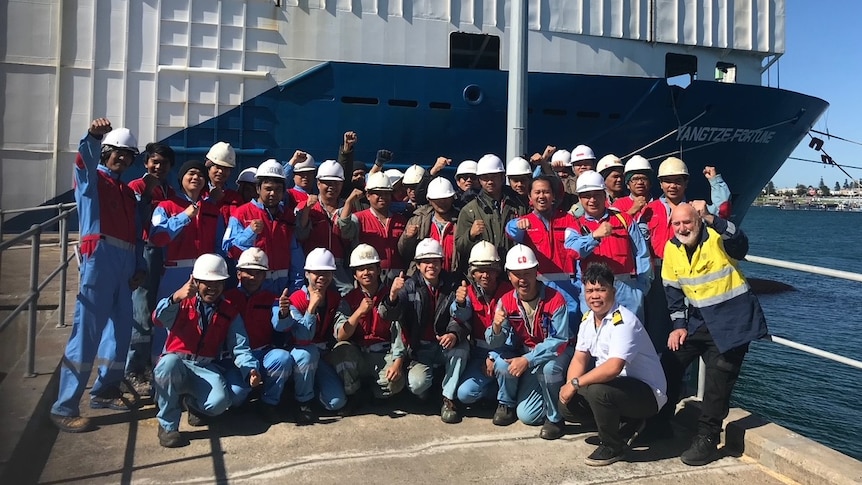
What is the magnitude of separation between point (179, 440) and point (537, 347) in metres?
2.09

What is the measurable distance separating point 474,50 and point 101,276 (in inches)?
358

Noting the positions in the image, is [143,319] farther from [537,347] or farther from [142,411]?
[537,347]

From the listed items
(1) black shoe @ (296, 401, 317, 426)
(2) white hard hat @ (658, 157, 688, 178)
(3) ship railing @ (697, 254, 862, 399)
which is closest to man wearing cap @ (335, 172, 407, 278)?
(1) black shoe @ (296, 401, 317, 426)

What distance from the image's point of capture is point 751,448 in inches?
132

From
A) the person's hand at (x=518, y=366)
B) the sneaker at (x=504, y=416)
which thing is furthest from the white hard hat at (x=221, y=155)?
the sneaker at (x=504, y=416)

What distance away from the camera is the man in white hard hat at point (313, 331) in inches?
149

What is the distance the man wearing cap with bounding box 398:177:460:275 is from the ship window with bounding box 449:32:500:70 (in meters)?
7.30

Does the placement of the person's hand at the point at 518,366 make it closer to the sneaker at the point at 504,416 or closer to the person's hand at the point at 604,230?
the sneaker at the point at 504,416

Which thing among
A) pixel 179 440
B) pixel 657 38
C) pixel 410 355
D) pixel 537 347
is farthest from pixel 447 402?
pixel 657 38

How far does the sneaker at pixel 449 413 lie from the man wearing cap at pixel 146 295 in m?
1.97

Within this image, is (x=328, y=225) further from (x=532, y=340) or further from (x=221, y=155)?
(x=532, y=340)

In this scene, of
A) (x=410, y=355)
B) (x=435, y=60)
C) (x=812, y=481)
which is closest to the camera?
(x=812, y=481)

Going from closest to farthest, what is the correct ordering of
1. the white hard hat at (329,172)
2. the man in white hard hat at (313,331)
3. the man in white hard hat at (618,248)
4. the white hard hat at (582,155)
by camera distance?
the man in white hard hat at (313,331) → the man in white hard hat at (618,248) → the white hard hat at (329,172) → the white hard hat at (582,155)

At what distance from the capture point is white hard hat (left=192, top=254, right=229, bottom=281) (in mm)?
3564
